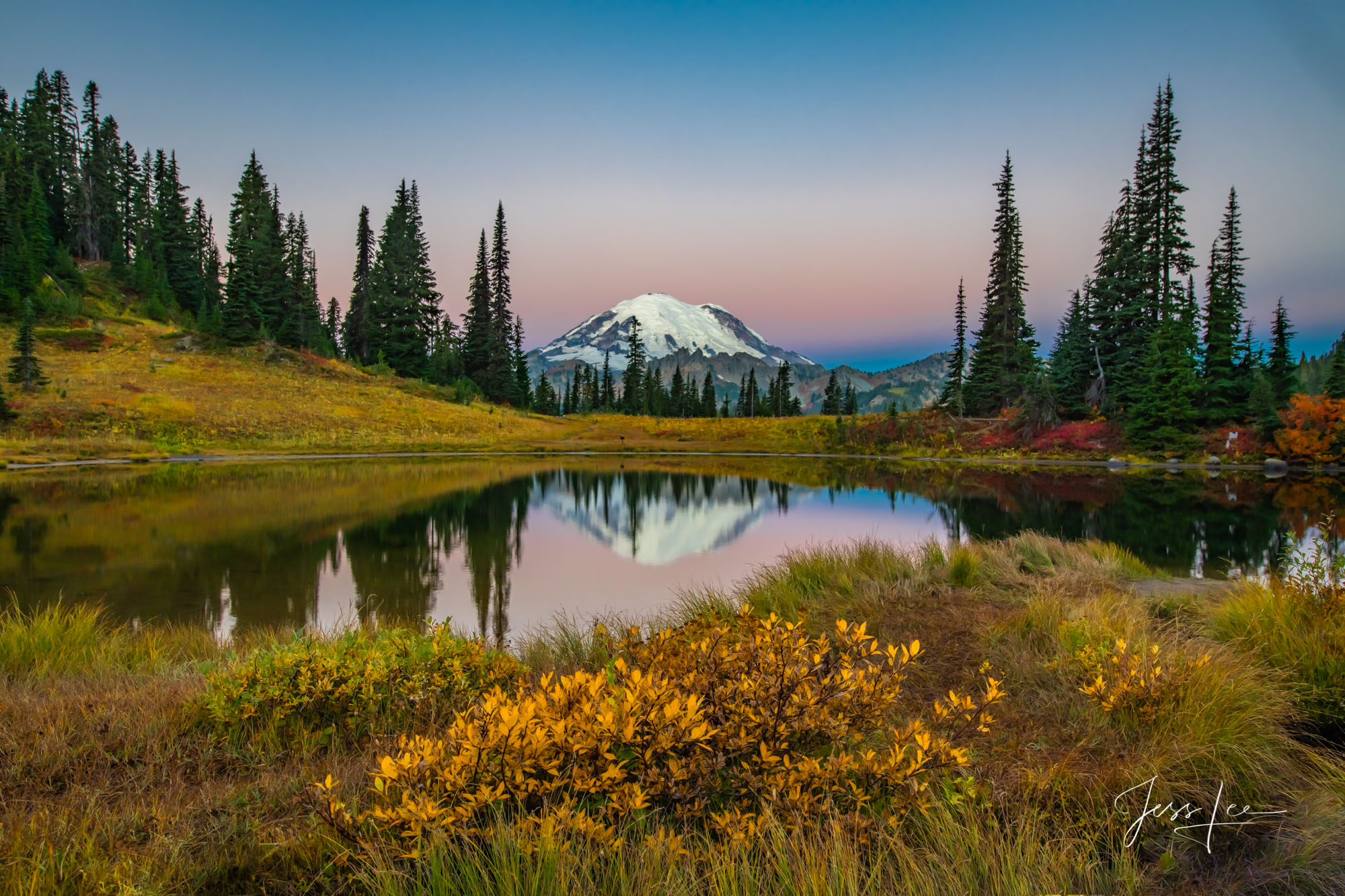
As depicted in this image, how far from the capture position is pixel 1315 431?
32250 millimetres

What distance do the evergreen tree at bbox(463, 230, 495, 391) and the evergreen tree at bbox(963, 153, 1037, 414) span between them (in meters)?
48.5

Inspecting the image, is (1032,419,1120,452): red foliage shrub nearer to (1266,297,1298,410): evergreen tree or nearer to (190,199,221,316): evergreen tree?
(1266,297,1298,410): evergreen tree

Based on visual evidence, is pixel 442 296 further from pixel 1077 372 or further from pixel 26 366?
pixel 1077 372

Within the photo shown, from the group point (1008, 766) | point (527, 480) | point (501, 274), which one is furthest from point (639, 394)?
point (1008, 766)

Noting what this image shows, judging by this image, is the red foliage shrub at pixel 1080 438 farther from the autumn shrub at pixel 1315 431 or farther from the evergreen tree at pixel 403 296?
the evergreen tree at pixel 403 296

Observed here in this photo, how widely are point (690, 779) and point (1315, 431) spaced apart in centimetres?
4491

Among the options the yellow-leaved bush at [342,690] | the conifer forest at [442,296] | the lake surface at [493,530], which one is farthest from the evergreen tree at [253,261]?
the yellow-leaved bush at [342,690]

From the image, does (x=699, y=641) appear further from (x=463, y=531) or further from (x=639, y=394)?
(x=639, y=394)

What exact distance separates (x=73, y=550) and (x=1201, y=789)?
17.1 m

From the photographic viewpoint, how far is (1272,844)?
289 cm

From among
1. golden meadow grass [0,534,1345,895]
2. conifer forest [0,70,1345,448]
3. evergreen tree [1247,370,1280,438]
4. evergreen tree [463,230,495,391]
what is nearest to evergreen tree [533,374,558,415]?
conifer forest [0,70,1345,448]

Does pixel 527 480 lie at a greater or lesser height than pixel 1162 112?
lesser

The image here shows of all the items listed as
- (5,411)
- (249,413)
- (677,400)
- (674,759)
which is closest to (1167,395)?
(674,759)
